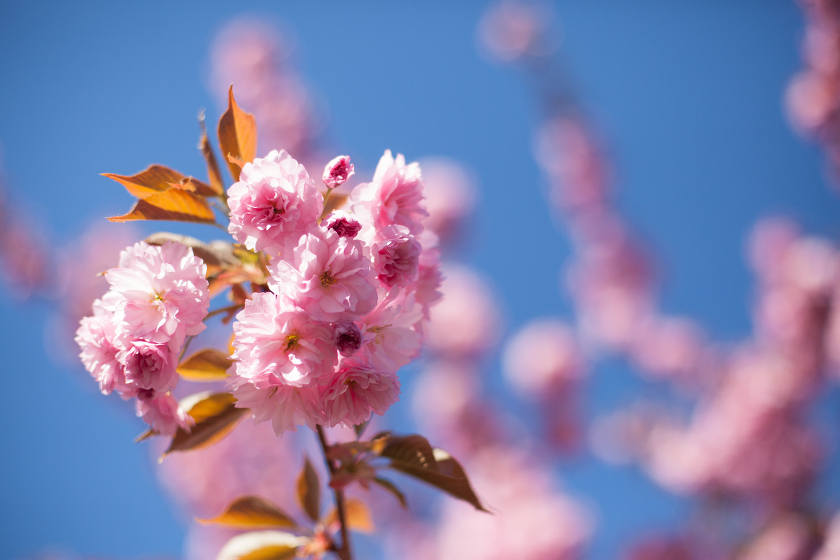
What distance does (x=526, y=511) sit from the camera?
297 centimetres

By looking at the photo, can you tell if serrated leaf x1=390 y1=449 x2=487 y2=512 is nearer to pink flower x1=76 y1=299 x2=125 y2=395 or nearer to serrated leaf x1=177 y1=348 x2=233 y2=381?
serrated leaf x1=177 y1=348 x2=233 y2=381

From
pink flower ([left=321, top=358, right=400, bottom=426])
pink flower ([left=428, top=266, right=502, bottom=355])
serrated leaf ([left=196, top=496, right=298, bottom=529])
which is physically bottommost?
serrated leaf ([left=196, top=496, right=298, bottom=529])

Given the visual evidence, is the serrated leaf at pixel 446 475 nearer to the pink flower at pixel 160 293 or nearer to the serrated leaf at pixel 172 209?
the pink flower at pixel 160 293

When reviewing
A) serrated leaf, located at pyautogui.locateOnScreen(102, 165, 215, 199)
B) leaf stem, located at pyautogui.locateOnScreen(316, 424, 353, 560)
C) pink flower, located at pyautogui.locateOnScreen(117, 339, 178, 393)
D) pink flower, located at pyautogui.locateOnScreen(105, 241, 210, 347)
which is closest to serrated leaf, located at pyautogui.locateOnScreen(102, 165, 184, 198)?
serrated leaf, located at pyautogui.locateOnScreen(102, 165, 215, 199)

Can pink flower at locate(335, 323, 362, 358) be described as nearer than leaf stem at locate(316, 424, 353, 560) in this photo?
Yes

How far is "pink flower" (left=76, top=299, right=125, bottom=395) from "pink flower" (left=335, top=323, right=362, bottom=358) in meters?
0.30

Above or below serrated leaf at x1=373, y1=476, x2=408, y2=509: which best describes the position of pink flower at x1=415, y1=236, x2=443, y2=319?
above

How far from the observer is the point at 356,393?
2.13 ft

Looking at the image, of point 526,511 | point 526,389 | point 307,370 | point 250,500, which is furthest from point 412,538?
point 307,370

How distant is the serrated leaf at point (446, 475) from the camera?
0.73 meters

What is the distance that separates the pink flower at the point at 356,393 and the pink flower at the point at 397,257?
0.12 metres

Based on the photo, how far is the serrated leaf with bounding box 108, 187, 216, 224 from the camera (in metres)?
0.71

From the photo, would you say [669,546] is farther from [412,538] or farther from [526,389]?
[412,538]

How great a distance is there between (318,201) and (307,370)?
229mm
